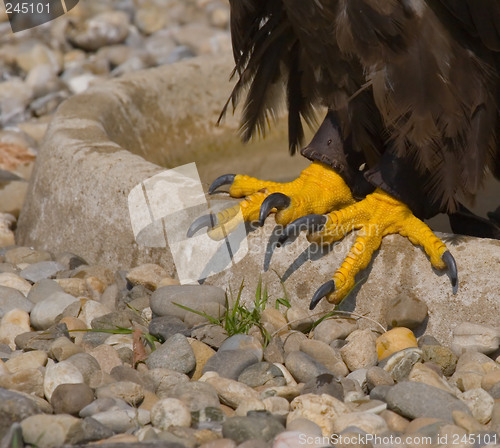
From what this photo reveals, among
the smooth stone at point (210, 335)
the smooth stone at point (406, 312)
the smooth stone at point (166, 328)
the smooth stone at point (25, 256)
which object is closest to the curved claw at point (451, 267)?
the smooth stone at point (406, 312)

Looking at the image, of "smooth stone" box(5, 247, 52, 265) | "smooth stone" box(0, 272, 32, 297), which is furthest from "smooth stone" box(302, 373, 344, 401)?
"smooth stone" box(5, 247, 52, 265)

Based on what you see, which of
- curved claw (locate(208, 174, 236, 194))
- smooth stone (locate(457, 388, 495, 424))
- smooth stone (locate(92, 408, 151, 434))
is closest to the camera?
smooth stone (locate(92, 408, 151, 434))

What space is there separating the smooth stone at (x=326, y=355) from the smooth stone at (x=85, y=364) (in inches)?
23.2

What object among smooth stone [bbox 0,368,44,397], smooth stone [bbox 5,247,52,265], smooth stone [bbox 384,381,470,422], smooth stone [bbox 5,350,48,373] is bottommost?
smooth stone [bbox 5,247,52,265]

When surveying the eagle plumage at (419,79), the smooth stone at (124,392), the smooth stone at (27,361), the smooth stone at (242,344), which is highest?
the eagle plumage at (419,79)

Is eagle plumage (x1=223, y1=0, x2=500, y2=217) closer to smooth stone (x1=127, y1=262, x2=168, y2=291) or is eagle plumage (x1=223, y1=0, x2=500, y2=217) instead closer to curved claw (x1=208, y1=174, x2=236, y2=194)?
curved claw (x1=208, y1=174, x2=236, y2=194)

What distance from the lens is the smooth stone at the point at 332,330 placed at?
2.56m

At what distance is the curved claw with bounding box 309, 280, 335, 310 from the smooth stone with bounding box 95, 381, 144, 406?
652 mm

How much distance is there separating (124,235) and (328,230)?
2.56 ft

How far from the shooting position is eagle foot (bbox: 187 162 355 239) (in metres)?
2.81

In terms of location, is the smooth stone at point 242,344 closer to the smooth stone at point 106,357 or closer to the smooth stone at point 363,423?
the smooth stone at point 106,357

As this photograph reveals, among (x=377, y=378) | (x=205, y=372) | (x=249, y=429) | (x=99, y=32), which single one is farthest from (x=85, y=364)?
(x=99, y=32)

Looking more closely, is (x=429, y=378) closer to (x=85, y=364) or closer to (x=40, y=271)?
Answer: (x=85, y=364)

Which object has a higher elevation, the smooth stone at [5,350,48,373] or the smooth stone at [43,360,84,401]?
the smooth stone at [43,360,84,401]
